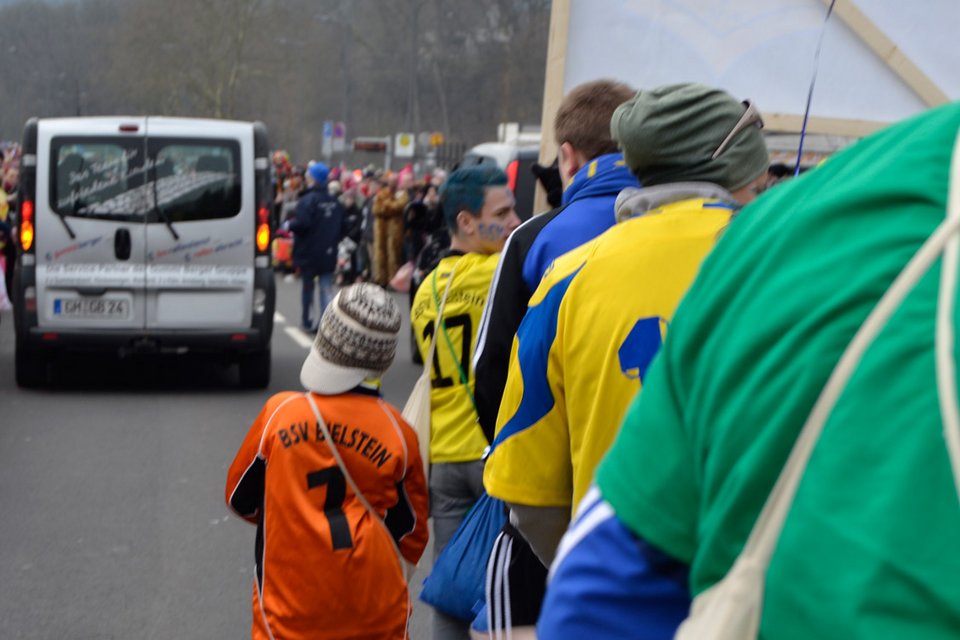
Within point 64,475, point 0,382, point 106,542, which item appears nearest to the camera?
point 106,542

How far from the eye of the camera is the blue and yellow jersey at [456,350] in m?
4.31

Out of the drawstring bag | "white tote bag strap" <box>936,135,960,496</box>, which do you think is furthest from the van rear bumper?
"white tote bag strap" <box>936,135,960,496</box>

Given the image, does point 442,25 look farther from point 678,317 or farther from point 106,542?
point 678,317

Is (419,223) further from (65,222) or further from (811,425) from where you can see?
(811,425)

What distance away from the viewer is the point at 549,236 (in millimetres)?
3027

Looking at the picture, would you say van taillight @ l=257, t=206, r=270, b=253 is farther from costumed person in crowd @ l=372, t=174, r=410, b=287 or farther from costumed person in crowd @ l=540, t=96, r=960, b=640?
costumed person in crowd @ l=540, t=96, r=960, b=640

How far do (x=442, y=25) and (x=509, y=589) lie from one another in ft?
173

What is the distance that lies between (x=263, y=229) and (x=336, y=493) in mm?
7667

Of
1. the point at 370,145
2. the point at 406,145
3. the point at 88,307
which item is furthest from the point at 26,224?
the point at 370,145

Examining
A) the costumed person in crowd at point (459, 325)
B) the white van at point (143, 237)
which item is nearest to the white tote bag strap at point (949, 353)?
the costumed person in crowd at point (459, 325)

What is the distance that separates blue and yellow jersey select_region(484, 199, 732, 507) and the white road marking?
1239 cm

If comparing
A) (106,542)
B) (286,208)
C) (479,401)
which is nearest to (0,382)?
(106,542)

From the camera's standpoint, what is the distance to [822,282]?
3.40 feet

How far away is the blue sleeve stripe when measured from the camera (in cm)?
240
